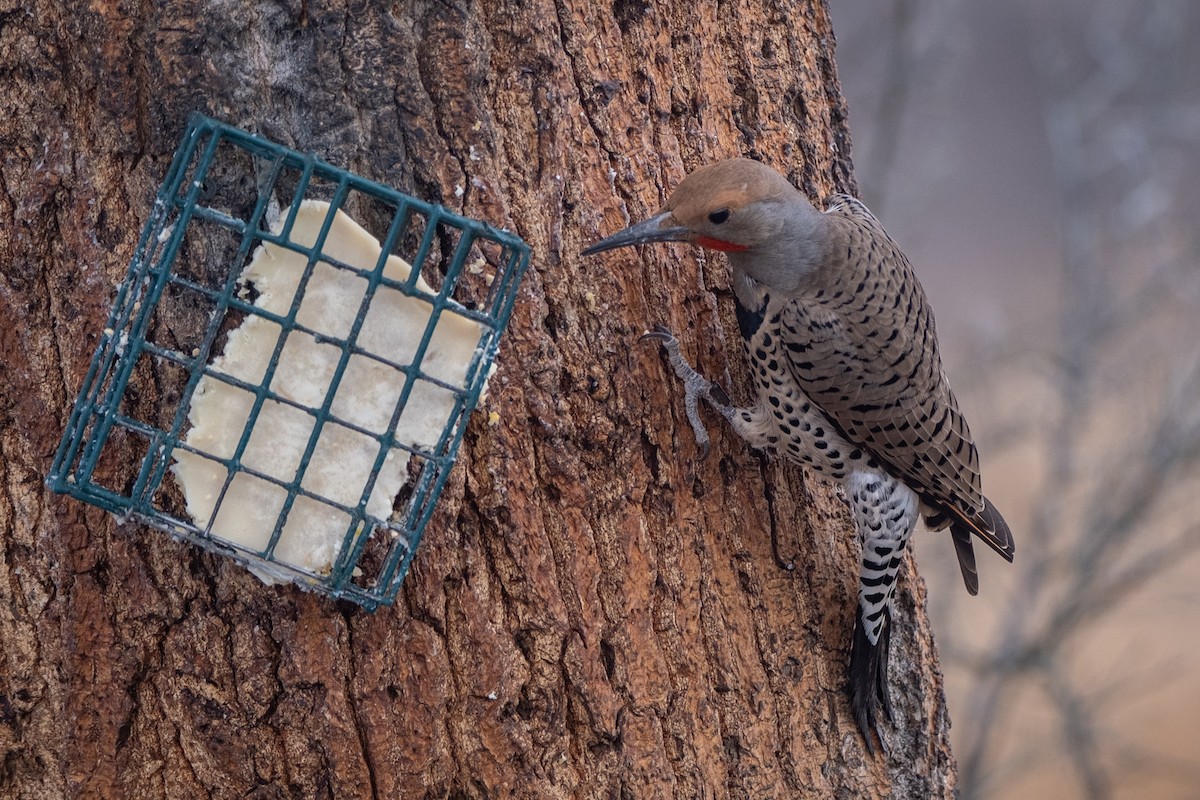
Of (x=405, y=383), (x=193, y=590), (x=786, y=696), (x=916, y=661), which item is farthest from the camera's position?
(x=916, y=661)

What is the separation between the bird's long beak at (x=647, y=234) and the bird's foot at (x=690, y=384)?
215 mm

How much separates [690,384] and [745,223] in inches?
15.6

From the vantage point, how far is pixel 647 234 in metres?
2.47

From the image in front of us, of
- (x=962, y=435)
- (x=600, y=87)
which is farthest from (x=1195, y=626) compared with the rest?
(x=600, y=87)

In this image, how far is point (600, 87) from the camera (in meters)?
2.56

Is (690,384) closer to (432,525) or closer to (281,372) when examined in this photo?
(432,525)

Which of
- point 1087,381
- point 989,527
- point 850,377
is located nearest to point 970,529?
point 989,527

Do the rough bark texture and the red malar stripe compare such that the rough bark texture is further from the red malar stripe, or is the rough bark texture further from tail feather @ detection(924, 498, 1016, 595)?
tail feather @ detection(924, 498, 1016, 595)

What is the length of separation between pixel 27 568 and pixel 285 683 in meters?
0.56

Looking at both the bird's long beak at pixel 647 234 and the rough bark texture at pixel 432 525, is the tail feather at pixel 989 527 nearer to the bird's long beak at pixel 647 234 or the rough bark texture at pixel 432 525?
the rough bark texture at pixel 432 525

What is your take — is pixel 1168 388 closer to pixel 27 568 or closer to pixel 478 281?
pixel 478 281

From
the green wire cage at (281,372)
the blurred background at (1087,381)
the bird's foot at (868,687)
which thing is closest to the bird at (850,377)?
the bird's foot at (868,687)

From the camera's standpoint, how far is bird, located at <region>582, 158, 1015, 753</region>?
2709 millimetres

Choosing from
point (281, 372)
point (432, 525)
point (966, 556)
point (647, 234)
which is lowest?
point (432, 525)
